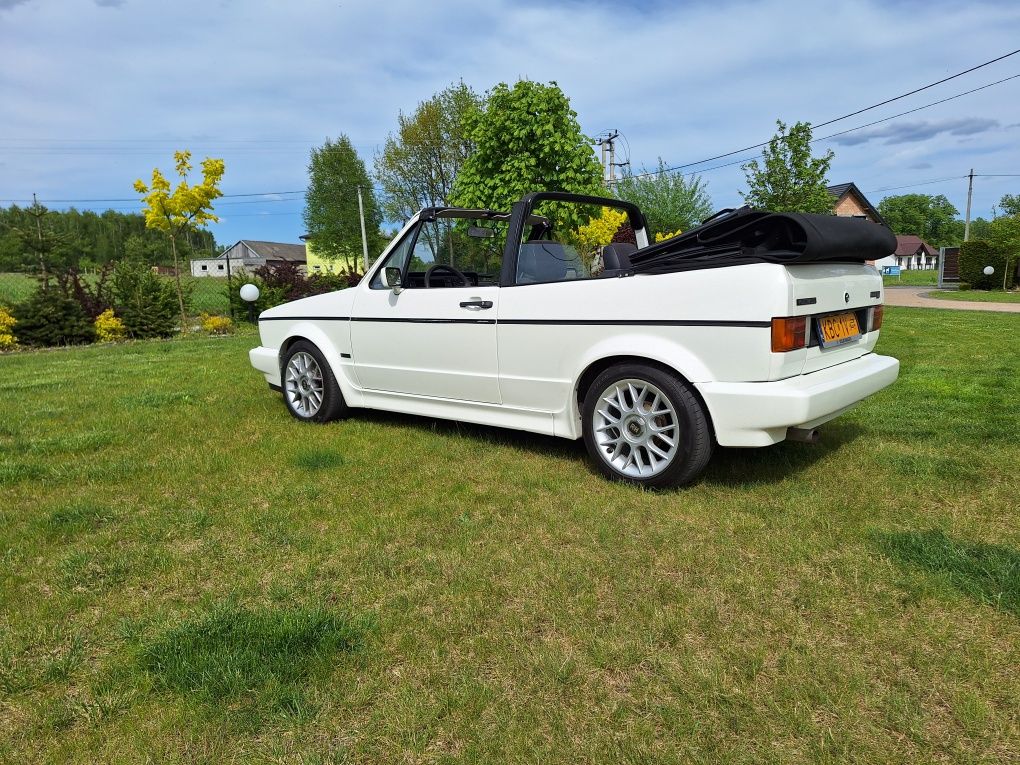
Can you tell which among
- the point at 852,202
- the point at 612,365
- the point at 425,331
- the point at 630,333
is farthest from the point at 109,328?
the point at 852,202

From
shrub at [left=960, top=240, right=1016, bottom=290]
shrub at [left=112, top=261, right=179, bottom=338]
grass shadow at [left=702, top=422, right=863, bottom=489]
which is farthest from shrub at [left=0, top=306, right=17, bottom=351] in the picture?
shrub at [left=960, top=240, right=1016, bottom=290]

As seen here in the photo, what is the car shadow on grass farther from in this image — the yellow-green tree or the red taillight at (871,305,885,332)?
the yellow-green tree

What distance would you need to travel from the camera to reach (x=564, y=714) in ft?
6.30

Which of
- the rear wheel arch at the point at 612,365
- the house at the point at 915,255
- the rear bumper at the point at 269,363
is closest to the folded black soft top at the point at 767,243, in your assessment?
the rear wheel arch at the point at 612,365

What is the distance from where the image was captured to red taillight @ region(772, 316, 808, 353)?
313 centimetres

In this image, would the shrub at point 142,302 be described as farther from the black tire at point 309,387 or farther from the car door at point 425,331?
the car door at point 425,331

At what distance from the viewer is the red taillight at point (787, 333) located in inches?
123

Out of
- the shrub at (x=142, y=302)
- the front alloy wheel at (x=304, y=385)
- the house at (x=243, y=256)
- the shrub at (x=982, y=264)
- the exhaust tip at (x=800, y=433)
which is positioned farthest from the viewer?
the house at (x=243, y=256)

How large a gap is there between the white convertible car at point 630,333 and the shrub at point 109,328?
1057cm

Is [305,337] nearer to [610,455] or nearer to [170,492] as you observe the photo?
[170,492]

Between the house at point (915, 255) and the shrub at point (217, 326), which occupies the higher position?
the house at point (915, 255)

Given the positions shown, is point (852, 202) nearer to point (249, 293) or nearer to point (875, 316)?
point (249, 293)

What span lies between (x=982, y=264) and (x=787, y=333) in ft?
107

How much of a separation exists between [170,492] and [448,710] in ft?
8.70
